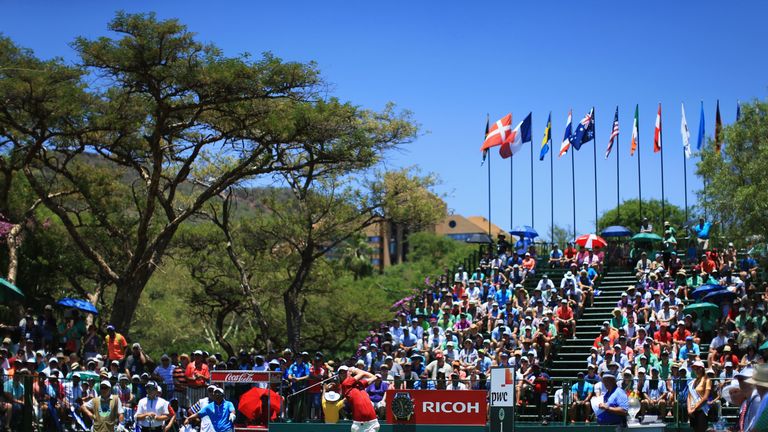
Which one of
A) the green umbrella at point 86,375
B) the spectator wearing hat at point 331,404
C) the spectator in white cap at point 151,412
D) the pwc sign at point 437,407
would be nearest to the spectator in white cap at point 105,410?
the spectator in white cap at point 151,412

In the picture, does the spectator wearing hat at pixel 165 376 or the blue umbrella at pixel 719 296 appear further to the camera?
the blue umbrella at pixel 719 296

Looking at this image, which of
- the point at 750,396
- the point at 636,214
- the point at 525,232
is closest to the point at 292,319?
the point at 525,232

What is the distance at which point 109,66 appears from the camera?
96.0 ft

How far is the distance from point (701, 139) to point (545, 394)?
76.2ft

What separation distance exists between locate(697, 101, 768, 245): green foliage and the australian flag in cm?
1127

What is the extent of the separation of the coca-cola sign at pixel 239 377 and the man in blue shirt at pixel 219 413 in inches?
41.6

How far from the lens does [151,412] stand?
21.0m

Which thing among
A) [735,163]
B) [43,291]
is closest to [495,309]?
[735,163]

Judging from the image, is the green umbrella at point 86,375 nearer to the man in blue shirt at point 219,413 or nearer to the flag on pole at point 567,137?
the man in blue shirt at point 219,413

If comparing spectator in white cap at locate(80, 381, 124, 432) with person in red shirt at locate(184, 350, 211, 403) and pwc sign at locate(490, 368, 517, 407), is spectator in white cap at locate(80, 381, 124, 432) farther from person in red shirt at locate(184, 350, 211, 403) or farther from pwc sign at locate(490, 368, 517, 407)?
pwc sign at locate(490, 368, 517, 407)

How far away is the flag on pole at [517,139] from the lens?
132 feet

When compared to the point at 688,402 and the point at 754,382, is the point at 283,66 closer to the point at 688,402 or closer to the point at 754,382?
the point at 688,402

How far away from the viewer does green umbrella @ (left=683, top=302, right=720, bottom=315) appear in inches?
967

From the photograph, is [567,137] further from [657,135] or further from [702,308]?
[702,308]
